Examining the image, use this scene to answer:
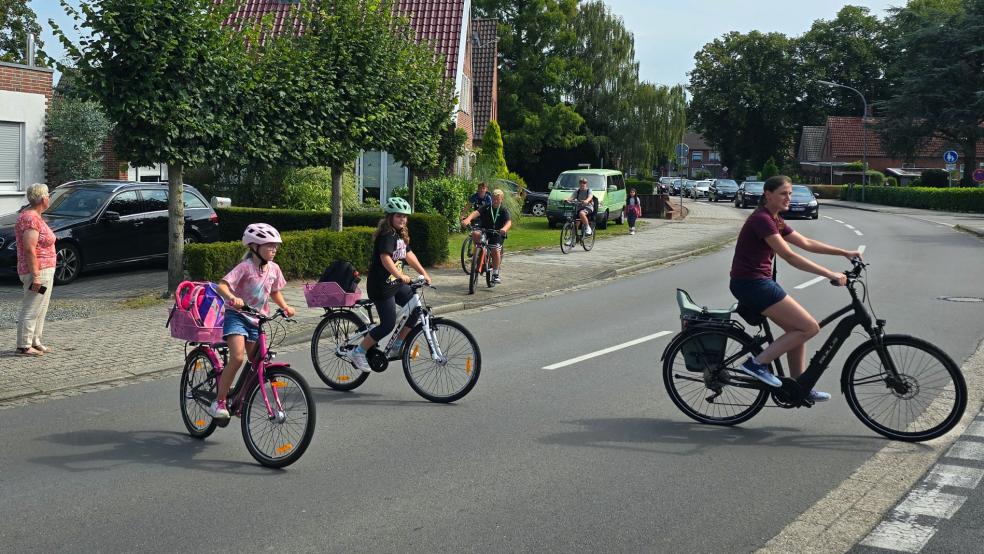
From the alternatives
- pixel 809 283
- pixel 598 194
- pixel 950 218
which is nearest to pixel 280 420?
pixel 809 283

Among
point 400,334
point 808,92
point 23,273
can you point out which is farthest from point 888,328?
point 808,92

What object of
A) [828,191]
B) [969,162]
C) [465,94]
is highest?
[465,94]

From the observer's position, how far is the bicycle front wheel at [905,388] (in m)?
6.52

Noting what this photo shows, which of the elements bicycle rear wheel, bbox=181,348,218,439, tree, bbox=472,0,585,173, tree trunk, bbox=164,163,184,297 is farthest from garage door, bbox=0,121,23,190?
tree, bbox=472,0,585,173

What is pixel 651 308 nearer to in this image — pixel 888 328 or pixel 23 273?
pixel 888 328

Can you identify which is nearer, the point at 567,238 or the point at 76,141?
the point at 567,238

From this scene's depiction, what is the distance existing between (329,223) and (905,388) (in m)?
14.8

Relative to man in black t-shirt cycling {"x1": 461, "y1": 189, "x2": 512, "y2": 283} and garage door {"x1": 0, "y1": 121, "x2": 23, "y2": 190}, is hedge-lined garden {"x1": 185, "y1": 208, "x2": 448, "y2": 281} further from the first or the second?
garage door {"x1": 0, "y1": 121, "x2": 23, "y2": 190}

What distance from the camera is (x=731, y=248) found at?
86.1ft

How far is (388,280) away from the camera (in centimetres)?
820

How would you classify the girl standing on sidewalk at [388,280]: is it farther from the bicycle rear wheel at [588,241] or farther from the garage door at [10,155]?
the garage door at [10,155]

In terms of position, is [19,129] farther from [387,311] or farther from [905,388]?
[905,388]

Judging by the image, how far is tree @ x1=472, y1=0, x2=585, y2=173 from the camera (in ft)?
173

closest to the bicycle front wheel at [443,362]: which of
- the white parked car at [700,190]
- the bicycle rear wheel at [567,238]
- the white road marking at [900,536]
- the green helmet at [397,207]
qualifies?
the green helmet at [397,207]
